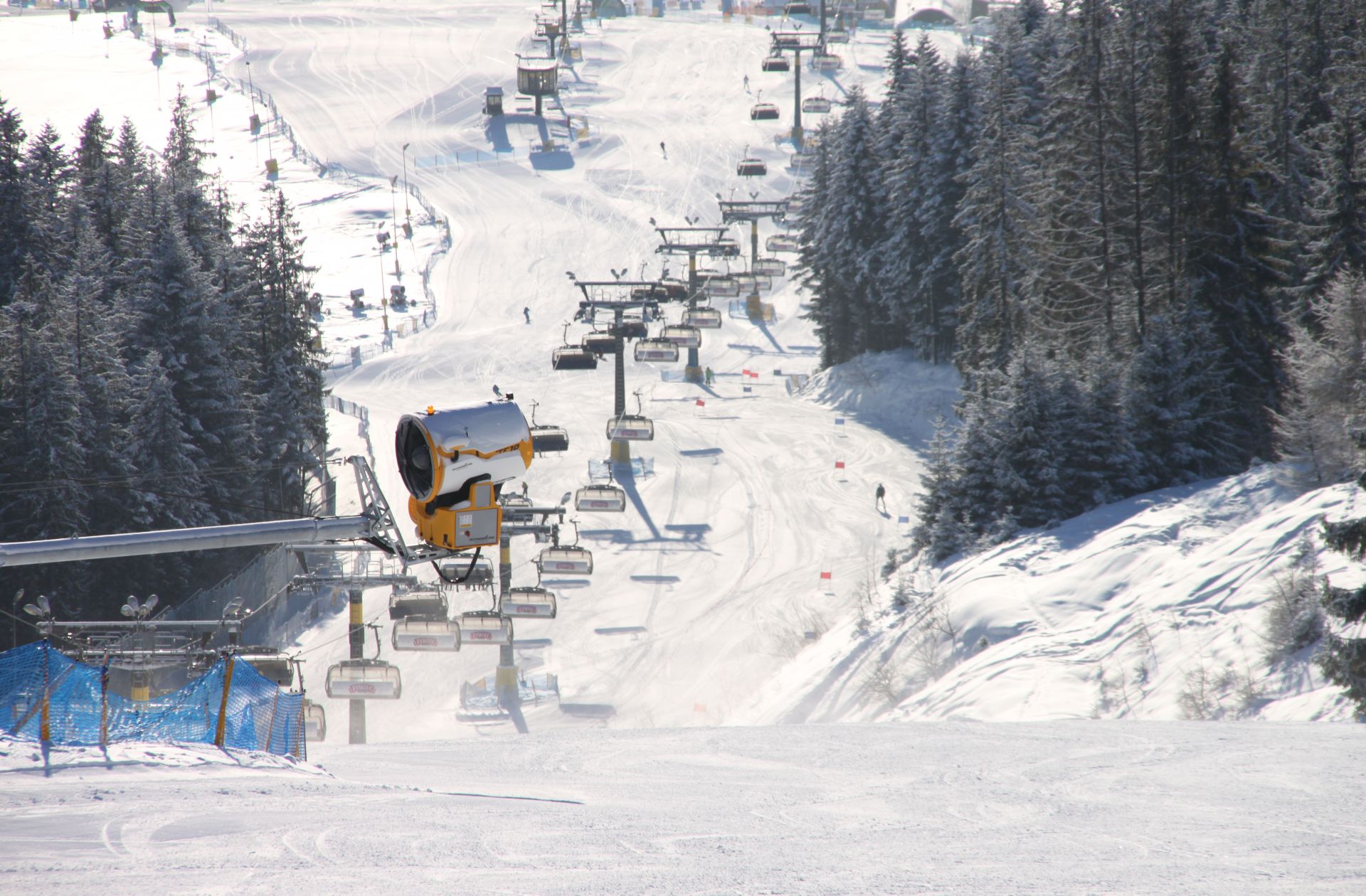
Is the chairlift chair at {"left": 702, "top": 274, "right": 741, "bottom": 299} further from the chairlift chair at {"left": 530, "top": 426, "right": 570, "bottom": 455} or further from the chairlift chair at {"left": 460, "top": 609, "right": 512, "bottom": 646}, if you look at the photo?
the chairlift chair at {"left": 460, "top": 609, "right": 512, "bottom": 646}

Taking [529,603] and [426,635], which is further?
[529,603]

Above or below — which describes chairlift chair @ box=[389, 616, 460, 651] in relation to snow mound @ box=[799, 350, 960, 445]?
below

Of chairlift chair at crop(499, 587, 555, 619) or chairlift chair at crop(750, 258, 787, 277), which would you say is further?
chairlift chair at crop(750, 258, 787, 277)

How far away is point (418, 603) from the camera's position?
103 feet

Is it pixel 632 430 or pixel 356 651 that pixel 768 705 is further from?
pixel 632 430

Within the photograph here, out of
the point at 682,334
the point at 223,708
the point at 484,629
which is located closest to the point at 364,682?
the point at 484,629

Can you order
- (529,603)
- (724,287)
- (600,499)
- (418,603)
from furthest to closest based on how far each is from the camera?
(724,287)
(600,499)
(529,603)
(418,603)

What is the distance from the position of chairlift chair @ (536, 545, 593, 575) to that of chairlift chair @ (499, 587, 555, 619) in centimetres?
198

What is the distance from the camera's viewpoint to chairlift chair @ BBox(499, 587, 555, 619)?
33.2 metres

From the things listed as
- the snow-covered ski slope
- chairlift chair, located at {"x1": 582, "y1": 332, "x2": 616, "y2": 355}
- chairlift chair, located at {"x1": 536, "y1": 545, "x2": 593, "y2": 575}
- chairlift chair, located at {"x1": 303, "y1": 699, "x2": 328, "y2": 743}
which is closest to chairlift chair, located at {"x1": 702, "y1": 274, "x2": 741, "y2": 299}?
the snow-covered ski slope

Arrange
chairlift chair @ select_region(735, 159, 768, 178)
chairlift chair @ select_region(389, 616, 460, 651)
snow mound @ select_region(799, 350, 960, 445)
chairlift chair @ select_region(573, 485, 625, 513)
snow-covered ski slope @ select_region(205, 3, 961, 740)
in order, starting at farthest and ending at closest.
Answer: chairlift chair @ select_region(735, 159, 768, 178) → snow mound @ select_region(799, 350, 960, 445) → chairlift chair @ select_region(573, 485, 625, 513) → snow-covered ski slope @ select_region(205, 3, 961, 740) → chairlift chair @ select_region(389, 616, 460, 651)

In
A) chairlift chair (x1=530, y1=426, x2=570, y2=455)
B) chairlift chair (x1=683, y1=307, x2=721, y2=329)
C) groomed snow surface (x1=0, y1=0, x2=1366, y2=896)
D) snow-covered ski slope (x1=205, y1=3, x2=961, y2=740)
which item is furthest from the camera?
chairlift chair (x1=683, y1=307, x2=721, y2=329)

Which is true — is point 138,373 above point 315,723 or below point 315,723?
above

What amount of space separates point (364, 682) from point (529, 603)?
5.20m
